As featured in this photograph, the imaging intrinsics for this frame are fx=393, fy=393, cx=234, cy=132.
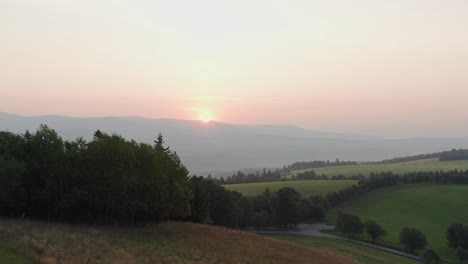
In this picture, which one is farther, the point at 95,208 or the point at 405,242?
the point at 405,242

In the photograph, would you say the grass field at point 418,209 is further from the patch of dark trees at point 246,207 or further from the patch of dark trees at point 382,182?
the patch of dark trees at point 246,207

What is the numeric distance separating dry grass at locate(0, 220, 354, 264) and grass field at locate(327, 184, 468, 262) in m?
58.4

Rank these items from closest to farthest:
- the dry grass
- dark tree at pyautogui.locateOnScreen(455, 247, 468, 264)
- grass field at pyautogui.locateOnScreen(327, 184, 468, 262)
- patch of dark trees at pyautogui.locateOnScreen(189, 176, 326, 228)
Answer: the dry grass
patch of dark trees at pyautogui.locateOnScreen(189, 176, 326, 228)
dark tree at pyautogui.locateOnScreen(455, 247, 468, 264)
grass field at pyautogui.locateOnScreen(327, 184, 468, 262)

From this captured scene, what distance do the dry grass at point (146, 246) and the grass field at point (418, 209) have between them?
58448 millimetres

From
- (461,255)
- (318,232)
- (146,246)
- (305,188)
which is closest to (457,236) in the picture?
(461,255)

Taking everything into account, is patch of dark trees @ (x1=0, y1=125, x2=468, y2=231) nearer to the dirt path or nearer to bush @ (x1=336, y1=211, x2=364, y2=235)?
the dirt path

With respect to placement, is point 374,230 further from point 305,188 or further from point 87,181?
point 87,181

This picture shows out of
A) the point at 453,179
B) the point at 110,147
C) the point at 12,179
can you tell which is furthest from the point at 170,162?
the point at 453,179

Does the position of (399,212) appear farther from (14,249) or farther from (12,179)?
(14,249)

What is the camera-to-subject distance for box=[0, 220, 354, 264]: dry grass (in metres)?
22.5

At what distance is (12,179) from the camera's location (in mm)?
39188

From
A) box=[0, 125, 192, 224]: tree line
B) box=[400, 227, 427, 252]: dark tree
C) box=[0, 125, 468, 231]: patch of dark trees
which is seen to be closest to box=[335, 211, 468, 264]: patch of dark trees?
box=[400, 227, 427, 252]: dark tree

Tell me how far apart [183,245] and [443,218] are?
96456mm

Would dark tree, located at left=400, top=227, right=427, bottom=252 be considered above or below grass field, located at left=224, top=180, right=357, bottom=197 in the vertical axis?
below
